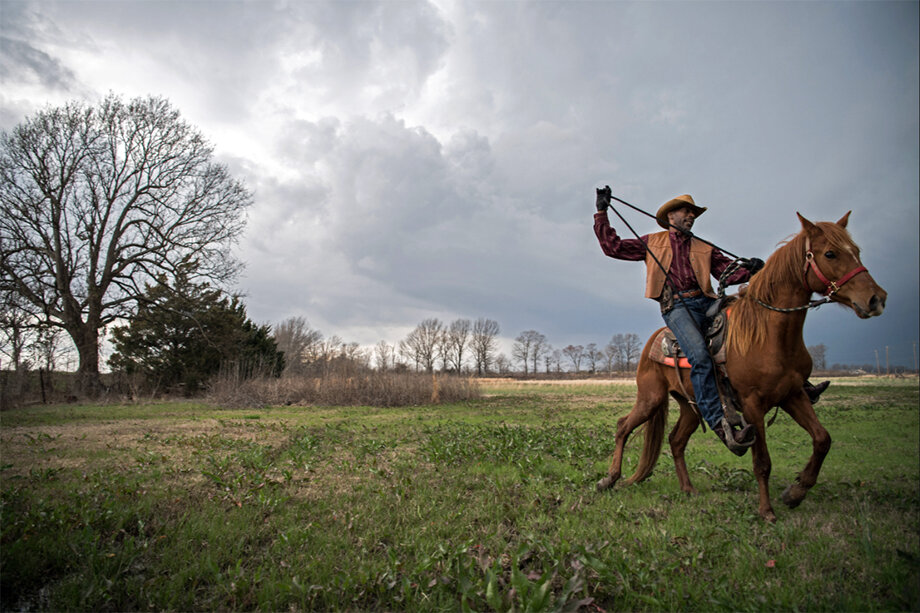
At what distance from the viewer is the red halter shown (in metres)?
3.81

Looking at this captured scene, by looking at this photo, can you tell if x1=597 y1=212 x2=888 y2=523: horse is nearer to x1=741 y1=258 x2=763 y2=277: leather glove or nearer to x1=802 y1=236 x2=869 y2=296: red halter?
x1=802 y1=236 x2=869 y2=296: red halter

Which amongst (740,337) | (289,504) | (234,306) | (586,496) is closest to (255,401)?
(234,306)

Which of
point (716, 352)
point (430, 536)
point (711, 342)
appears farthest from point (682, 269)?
point (430, 536)

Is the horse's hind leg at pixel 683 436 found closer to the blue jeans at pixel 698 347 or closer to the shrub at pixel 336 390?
the blue jeans at pixel 698 347

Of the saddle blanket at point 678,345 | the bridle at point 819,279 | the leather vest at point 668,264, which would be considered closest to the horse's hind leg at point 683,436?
the saddle blanket at point 678,345

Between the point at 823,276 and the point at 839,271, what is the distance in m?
0.12

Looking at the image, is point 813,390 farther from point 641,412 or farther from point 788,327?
point 641,412

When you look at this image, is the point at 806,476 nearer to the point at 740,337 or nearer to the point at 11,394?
the point at 740,337

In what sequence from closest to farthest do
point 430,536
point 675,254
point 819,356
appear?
point 430,536, point 675,254, point 819,356

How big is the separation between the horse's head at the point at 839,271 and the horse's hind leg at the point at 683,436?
1.94 meters

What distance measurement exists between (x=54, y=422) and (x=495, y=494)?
1133 centimetres

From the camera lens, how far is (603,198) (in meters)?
5.12

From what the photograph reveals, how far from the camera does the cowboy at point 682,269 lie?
462cm

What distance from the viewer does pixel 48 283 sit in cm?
2086
